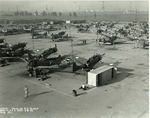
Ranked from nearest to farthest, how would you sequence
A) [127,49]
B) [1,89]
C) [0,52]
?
[1,89]
[0,52]
[127,49]

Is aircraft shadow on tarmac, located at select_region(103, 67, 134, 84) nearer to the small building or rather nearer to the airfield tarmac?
the airfield tarmac

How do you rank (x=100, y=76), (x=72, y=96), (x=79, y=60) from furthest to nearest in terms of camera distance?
(x=79, y=60) < (x=100, y=76) < (x=72, y=96)

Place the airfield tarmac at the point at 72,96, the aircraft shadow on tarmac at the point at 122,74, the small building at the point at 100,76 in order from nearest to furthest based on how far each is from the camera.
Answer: the airfield tarmac at the point at 72,96
the small building at the point at 100,76
the aircraft shadow on tarmac at the point at 122,74

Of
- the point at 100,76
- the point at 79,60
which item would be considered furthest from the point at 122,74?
the point at 79,60

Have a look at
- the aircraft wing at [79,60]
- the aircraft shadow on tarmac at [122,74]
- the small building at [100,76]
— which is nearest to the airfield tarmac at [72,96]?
the aircraft shadow on tarmac at [122,74]

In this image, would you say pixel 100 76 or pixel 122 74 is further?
pixel 122 74

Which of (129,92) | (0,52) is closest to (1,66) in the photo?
(0,52)

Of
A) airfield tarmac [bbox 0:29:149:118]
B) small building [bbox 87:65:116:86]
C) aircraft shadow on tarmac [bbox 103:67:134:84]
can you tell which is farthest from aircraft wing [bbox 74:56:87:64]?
small building [bbox 87:65:116:86]

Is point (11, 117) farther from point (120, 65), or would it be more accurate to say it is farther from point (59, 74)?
point (120, 65)

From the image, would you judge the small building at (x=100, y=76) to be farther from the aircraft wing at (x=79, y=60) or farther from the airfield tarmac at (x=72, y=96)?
the aircraft wing at (x=79, y=60)

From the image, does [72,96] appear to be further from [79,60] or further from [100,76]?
[79,60]

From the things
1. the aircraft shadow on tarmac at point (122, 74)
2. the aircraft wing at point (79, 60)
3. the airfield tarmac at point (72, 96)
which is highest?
the aircraft wing at point (79, 60)
